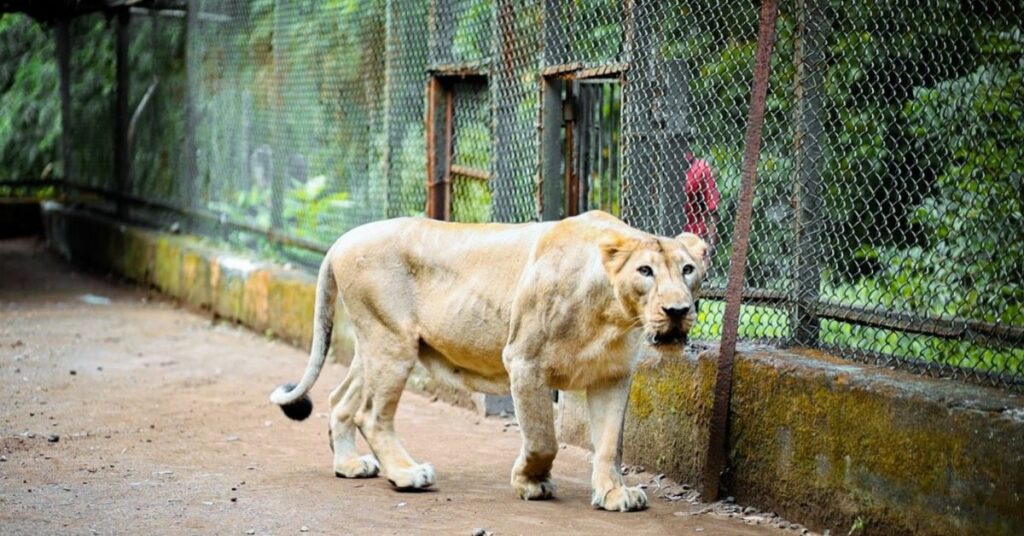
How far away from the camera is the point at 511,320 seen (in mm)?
6316

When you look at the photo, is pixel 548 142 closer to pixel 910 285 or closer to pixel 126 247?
pixel 910 285

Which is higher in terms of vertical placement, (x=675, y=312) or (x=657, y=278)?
(x=657, y=278)

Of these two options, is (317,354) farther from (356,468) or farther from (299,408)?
(356,468)

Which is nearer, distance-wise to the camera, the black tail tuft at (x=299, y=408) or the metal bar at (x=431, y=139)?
the black tail tuft at (x=299, y=408)

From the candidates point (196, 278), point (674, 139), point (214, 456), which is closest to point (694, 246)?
→ point (674, 139)

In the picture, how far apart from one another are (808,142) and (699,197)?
925 mm

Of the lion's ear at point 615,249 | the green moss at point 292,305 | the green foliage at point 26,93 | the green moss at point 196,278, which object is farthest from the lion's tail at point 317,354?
the green foliage at point 26,93

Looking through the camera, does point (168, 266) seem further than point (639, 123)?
Yes

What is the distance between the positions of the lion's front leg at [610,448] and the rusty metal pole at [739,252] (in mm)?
436

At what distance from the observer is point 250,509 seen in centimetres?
605

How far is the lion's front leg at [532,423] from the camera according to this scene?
20.0 ft

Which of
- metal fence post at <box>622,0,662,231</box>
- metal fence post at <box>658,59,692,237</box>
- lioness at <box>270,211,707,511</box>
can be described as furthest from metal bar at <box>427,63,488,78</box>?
lioness at <box>270,211,707,511</box>

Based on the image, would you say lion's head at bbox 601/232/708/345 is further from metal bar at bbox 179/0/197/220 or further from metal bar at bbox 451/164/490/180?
metal bar at bbox 179/0/197/220

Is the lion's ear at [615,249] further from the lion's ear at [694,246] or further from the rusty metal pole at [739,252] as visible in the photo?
the rusty metal pole at [739,252]
